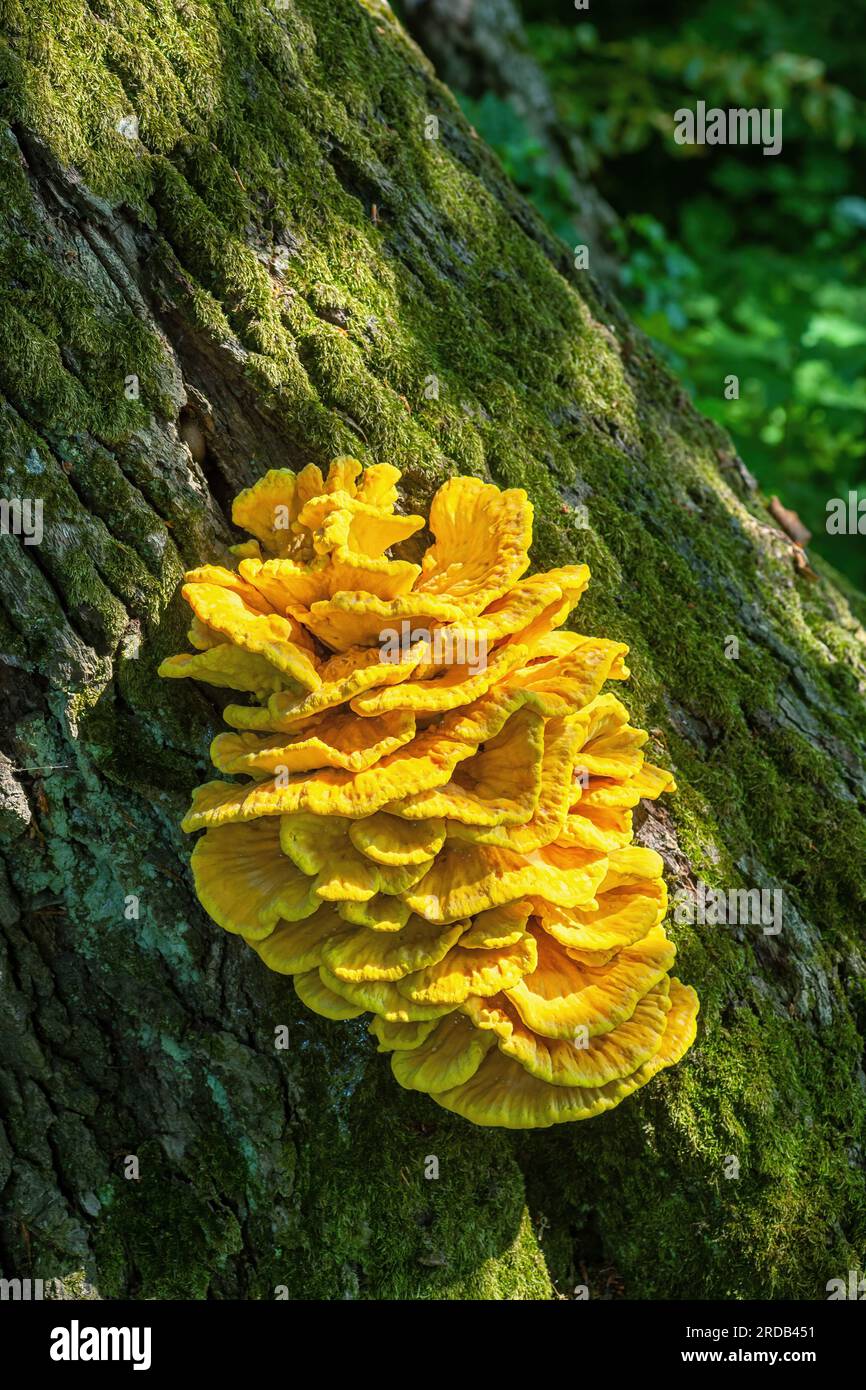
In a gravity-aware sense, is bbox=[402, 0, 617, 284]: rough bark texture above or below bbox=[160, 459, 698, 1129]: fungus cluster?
above

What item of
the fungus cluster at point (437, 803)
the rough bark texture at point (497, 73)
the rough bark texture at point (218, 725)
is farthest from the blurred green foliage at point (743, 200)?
the fungus cluster at point (437, 803)

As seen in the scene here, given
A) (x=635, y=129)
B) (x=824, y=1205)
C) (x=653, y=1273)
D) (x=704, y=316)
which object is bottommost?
(x=653, y=1273)

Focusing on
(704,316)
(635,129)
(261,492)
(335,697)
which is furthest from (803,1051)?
(635,129)

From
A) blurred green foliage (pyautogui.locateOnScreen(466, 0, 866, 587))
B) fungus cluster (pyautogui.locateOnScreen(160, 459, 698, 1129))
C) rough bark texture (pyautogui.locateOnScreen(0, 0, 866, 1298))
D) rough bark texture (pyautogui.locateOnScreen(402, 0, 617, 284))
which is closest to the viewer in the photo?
fungus cluster (pyautogui.locateOnScreen(160, 459, 698, 1129))

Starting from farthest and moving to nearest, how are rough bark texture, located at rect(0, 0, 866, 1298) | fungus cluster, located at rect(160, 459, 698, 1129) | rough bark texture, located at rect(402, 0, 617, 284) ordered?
rough bark texture, located at rect(402, 0, 617, 284) < rough bark texture, located at rect(0, 0, 866, 1298) < fungus cluster, located at rect(160, 459, 698, 1129)

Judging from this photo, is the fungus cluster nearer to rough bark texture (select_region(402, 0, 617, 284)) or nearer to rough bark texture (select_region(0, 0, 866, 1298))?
rough bark texture (select_region(0, 0, 866, 1298))

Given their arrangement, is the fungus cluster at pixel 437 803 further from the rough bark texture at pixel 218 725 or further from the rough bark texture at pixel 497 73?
the rough bark texture at pixel 497 73

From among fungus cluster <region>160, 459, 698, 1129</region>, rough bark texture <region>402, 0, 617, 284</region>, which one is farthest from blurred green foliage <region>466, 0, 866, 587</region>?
fungus cluster <region>160, 459, 698, 1129</region>

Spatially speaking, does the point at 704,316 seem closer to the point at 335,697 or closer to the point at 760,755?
the point at 760,755
